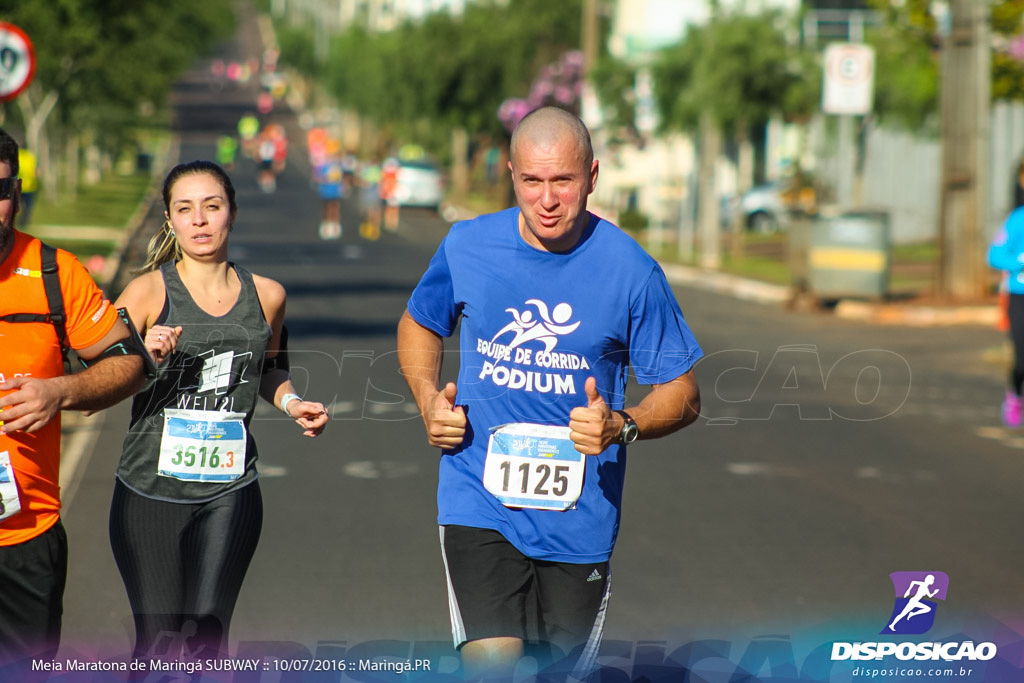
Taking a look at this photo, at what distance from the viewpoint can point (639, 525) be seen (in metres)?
8.77

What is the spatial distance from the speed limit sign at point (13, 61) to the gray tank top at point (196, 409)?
9.26 meters

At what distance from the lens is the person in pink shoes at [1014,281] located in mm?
11070

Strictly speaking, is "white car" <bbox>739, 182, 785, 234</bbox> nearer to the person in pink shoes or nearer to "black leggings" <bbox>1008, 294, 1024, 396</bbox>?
the person in pink shoes

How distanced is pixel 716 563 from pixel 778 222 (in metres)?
38.6

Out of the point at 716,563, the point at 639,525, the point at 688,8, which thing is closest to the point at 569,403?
the point at 716,563

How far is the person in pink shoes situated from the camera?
1107 cm

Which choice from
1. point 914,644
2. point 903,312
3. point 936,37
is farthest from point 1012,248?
point 936,37

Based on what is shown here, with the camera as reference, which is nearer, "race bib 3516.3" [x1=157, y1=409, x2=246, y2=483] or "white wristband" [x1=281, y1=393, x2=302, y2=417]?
"race bib 3516.3" [x1=157, y1=409, x2=246, y2=483]

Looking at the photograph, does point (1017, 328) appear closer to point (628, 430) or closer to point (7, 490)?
point (628, 430)

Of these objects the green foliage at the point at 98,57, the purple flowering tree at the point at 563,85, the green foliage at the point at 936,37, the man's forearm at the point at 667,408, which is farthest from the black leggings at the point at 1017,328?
the purple flowering tree at the point at 563,85

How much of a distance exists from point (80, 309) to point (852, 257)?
18.5m

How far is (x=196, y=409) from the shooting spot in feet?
15.8

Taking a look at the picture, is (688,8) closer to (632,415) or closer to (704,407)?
(704,407)

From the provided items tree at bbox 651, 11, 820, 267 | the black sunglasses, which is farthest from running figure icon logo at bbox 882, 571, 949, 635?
tree at bbox 651, 11, 820, 267
